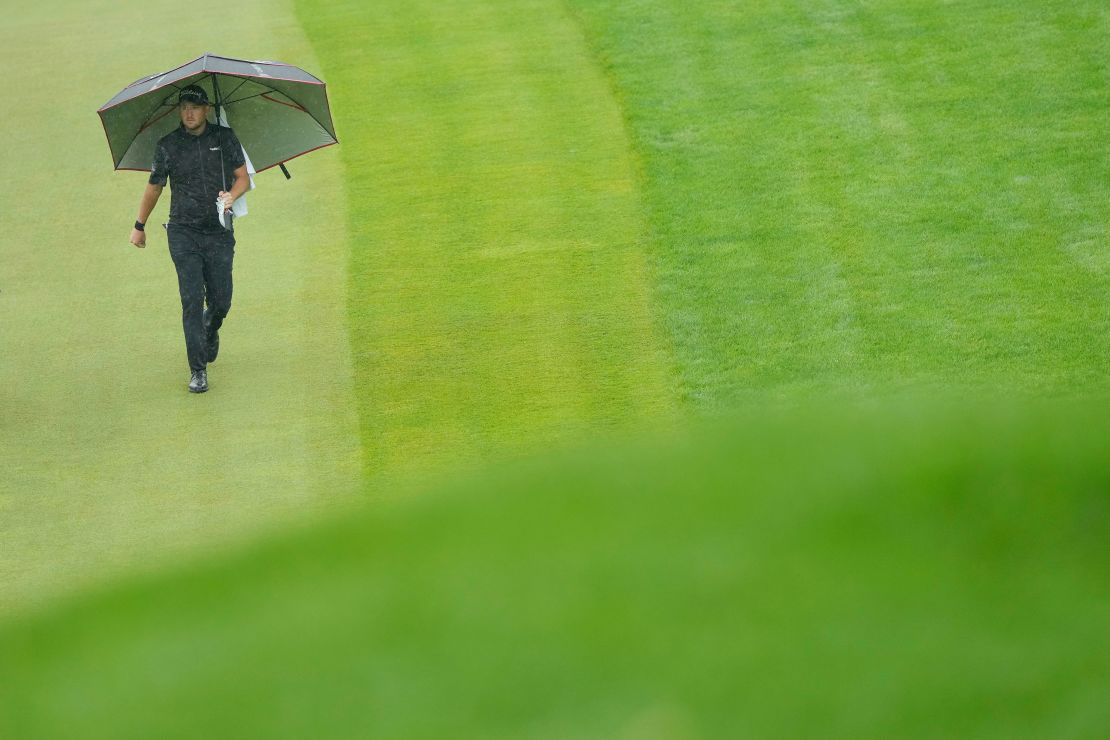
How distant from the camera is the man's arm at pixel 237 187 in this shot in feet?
34.6

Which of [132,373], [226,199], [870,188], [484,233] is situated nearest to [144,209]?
[226,199]

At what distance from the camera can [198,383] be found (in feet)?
35.5

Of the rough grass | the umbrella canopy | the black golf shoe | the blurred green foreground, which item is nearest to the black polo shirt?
the umbrella canopy

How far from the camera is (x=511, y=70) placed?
56.3 ft

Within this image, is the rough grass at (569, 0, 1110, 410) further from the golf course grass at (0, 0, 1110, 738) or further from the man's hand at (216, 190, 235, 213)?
the man's hand at (216, 190, 235, 213)

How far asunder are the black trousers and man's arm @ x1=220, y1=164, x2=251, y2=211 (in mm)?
360

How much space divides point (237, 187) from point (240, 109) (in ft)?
2.88

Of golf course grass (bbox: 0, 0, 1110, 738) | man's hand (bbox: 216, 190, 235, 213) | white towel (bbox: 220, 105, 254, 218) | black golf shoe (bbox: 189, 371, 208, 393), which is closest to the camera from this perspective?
golf course grass (bbox: 0, 0, 1110, 738)

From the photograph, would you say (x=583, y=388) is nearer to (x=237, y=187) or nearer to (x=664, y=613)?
(x=237, y=187)

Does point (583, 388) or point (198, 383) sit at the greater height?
point (583, 388)

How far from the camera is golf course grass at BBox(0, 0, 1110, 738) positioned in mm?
3781

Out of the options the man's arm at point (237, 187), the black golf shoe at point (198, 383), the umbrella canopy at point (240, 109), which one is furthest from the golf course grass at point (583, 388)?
the umbrella canopy at point (240, 109)

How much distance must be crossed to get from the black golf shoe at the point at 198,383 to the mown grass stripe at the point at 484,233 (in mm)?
1120

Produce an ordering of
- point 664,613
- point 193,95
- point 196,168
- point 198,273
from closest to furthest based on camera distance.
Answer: point 664,613 < point 193,95 < point 196,168 < point 198,273
